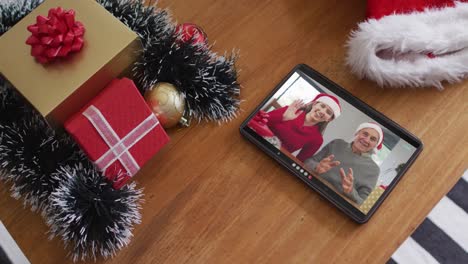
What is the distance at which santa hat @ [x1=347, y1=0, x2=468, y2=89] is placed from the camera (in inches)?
24.6

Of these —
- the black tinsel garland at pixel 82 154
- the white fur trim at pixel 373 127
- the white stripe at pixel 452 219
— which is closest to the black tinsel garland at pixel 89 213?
the black tinsel garland at pixel 82 154

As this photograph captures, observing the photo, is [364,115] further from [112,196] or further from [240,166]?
[112,196]

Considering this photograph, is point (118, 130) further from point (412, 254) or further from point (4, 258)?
point (412, 254)

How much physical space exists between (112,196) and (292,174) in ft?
0.76

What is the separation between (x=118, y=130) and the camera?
0.56 m

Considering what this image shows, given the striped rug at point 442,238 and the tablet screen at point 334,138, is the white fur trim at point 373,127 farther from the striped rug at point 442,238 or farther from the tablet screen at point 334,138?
the striped rug at point 442,238

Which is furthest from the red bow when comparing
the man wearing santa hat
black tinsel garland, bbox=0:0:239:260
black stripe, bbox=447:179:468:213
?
black stripe, bbox=447:179:468:213

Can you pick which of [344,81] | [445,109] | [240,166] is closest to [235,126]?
[240,166]

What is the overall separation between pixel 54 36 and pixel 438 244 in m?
0.60

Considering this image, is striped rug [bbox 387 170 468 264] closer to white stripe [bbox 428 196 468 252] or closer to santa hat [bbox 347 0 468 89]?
white stripe [bbox 428 196 468 252]

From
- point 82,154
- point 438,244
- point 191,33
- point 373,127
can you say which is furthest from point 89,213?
point 438,244

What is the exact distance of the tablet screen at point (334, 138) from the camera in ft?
1.93

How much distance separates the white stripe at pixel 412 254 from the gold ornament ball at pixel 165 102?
14.1 inches

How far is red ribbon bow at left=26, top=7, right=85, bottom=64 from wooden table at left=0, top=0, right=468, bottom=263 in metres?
0.18
